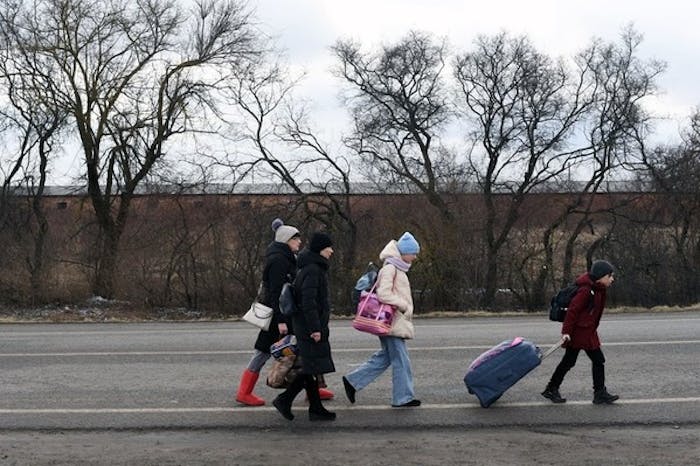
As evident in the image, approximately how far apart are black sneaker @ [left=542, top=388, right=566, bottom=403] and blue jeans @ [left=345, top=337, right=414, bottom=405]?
129cm

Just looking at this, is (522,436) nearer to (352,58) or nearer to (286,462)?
(286,462)

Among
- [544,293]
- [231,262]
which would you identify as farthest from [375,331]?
[544,293]

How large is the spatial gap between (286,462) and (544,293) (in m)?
26.3

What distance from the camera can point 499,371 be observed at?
812cm

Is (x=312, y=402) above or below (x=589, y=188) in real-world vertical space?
below

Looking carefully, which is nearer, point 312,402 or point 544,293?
point 312,402

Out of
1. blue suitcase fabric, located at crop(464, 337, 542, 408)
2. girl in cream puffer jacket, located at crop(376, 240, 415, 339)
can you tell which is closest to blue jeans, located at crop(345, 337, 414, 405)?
girl in cream puffer jacket, located at crop(376, 240, 415, 339)

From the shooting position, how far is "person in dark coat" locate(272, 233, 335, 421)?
7.72 meters

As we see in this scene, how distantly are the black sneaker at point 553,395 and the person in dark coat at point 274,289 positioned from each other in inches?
99.4

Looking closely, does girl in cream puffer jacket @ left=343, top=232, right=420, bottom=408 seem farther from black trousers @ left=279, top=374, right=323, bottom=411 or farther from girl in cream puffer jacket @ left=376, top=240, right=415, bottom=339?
black trousers @ left=279, top=374, right=323, bottom=411

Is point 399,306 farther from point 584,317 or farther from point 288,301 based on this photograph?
point 584,317

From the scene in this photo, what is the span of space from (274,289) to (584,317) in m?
2.90

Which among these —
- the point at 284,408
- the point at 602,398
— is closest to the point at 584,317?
the point at 602,398

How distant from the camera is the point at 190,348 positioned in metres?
12.9
